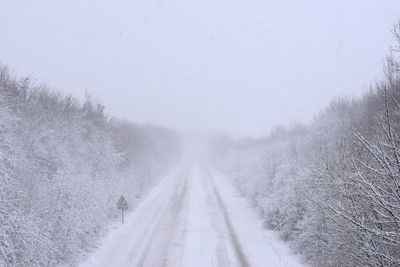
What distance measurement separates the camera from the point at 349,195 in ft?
20.9

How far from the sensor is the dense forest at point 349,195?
5246mm

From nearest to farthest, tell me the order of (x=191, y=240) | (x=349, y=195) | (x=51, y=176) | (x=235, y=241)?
(x=349, y=195)
(x=191, y=240)
(x=235, y=241)
(x=51, y=176)

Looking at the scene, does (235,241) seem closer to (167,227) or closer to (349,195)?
(167,227)

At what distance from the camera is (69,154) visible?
1530cm

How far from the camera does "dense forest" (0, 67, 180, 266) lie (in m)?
7.97

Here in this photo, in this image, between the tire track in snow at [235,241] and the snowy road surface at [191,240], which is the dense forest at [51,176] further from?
the tire track in snow at [235,241]

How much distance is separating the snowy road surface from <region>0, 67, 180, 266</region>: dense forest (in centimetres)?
122

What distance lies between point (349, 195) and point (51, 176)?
11.1 meters

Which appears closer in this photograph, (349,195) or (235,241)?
(349,195)

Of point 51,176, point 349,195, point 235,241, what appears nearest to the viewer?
point 349,195

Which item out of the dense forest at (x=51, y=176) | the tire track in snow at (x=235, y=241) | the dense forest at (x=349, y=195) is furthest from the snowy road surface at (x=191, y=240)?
the dense forest at (x=51, y=176)

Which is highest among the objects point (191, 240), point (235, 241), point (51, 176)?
point (51, 176)

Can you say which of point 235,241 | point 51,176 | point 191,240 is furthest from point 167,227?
point 51,176

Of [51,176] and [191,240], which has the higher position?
[51,176]
